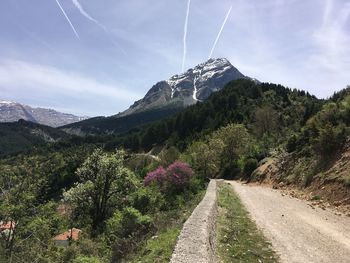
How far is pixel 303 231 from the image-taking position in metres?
16.0

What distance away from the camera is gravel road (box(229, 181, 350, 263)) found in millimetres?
12320

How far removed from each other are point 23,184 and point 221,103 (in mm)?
126912

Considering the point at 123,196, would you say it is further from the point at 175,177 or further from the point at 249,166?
the point at 249,166

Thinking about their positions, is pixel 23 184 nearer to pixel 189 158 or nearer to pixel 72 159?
pixel 189 158

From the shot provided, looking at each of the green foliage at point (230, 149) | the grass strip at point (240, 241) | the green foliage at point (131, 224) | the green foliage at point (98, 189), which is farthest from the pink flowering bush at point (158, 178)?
the green foliage at point (230, 149)

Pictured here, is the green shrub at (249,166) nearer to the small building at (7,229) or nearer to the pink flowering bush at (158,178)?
the pink flowering bush at (158,178)

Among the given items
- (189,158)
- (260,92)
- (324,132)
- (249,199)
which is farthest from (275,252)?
(260,92)

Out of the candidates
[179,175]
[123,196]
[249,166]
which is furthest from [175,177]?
[249,166]

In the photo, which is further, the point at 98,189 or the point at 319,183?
the point at 98,189

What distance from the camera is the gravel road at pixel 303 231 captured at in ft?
40.4

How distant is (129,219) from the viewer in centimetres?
1966

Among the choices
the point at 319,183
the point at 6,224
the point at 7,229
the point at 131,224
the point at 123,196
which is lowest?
the point at 7,229

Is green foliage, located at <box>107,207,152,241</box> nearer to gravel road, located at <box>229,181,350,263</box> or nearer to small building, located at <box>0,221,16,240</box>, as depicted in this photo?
gravel road, located at <box>229,181,350,263</box>

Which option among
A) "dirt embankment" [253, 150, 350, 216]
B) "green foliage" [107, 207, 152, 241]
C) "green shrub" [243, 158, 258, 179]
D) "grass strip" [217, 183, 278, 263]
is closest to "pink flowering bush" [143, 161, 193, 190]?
"dirt embankment" [253, 150, 350, 216]
